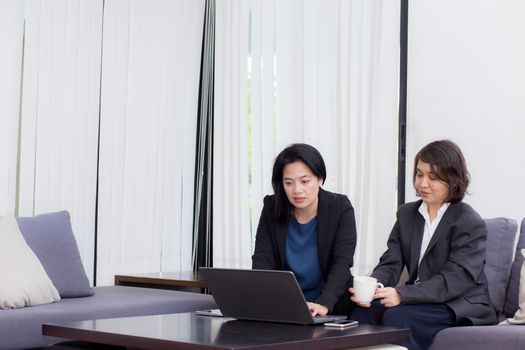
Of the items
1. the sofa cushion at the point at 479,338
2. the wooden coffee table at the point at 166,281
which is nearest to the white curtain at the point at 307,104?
the wooden coffee table at the point at 166,281

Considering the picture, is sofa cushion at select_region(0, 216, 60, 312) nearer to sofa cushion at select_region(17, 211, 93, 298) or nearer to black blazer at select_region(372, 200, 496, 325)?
sofa cushion at select_region(17, 211, 93, 298)

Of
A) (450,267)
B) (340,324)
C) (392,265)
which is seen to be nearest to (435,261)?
(450,267)

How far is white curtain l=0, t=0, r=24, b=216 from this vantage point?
169 inches

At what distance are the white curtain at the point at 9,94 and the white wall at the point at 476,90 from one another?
6.73ft

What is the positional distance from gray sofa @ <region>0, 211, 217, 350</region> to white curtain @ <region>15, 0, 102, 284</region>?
1.26 ft

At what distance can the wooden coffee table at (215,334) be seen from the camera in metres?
2.27

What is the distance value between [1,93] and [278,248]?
175 cm

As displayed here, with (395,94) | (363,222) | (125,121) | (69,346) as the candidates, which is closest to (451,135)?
(395,94)

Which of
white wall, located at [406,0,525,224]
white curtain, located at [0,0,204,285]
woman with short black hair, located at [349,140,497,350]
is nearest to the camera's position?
woman with short black hair, located at [349,140,497,350]

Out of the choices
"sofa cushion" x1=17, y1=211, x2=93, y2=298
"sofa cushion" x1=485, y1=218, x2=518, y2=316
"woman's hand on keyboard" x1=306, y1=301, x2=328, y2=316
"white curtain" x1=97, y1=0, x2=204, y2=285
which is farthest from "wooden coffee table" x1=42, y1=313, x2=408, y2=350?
"white curtain" x1=97, y1=0, x2=204, y2=285

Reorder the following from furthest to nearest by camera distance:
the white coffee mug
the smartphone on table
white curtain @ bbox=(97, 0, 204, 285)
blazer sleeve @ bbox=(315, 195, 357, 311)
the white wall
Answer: white curtain @ bbox=(97, 0, 204, 285)
the white wall
blazer sleeve @ bbox=(315, 195, 357, 311)
the white coffee mug
the smartphone on table

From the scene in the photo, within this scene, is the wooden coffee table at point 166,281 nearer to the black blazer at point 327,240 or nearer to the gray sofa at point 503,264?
the black blazer at point 327,240

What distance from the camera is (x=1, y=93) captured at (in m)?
4.31

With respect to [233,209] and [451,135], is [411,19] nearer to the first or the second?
[451,135]
